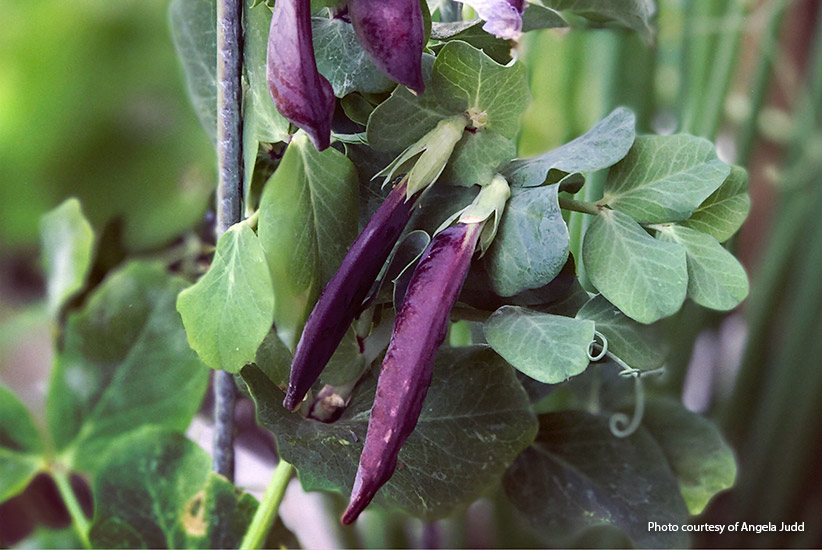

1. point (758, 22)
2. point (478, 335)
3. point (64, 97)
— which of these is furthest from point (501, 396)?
point (758, 22)

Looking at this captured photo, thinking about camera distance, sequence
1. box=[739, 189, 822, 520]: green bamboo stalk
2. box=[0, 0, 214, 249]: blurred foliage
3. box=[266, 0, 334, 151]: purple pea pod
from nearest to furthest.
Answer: box=[266, 0, 334, 151]: purple pea pod, box=[0, 0, 214, 249]: blurred foliage, box=[739, 189, 822, 520]: green bamboo stalk

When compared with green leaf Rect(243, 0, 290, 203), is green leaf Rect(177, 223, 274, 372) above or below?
below

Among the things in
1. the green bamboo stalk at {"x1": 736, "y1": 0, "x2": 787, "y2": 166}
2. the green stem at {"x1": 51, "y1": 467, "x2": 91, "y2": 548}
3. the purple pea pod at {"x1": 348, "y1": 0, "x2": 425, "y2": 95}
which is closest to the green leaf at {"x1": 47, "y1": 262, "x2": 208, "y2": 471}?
the green stem at {"x1": 51, "y1": 467, "x2": 91, "y2": 548}

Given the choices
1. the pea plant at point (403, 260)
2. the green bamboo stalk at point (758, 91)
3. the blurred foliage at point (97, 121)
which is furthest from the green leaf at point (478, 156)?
the green bamboo stalk at point (758, 91)

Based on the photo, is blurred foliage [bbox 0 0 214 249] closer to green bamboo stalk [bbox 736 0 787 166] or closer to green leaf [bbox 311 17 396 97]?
green leaf [bbox 311 17 396 97]

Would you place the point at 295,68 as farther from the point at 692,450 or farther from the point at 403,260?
the point at 692,450

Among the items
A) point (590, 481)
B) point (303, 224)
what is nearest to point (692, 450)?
point (590, 481)

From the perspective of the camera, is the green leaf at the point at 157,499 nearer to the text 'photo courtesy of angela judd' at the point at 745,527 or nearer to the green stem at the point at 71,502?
the green stem at the point at 71,502
